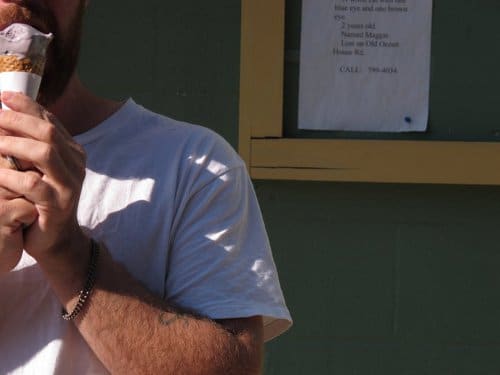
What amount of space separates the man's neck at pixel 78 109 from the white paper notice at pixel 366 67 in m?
1.85

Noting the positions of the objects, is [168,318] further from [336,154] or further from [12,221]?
[336,154]

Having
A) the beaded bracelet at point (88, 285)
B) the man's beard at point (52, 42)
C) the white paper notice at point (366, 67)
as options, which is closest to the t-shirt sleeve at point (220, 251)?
the beaded bracelet at point (88, 285)

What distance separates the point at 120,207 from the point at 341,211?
2.07 meters

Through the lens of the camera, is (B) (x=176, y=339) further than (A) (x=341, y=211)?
No

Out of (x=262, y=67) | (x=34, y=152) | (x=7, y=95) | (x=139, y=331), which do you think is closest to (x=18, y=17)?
(x=7, y=95)

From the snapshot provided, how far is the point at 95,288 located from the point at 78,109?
509mm

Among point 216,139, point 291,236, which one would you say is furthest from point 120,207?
point 291,236

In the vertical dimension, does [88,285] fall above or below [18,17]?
below

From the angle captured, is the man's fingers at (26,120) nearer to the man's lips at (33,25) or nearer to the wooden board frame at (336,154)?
the man's lips at (33,25)

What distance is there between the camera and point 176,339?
1757 mm

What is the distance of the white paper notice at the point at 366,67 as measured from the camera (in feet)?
12.6

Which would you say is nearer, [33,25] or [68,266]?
[68,266]

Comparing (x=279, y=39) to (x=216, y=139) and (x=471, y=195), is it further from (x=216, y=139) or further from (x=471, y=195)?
(x=216, y=139)

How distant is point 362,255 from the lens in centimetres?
388
